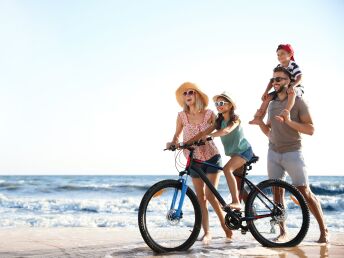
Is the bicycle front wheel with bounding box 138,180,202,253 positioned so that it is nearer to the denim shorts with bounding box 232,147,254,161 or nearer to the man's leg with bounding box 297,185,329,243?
the denim shorts with bounding box 232,147,254,161

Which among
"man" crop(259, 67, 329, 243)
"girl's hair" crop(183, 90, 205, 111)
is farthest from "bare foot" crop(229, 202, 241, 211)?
"girl's hair" crop(183, 90, 205, 111)

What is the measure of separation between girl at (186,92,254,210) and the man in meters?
0.34

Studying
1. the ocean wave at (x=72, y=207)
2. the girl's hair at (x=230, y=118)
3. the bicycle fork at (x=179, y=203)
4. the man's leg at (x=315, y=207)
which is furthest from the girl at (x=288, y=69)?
the ocean wave at (x=72, y=207)

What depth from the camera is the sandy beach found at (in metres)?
4.15

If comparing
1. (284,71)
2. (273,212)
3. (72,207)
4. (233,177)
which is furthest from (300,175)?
(72,207)

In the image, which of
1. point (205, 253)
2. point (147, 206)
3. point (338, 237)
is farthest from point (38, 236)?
point (338, 237)

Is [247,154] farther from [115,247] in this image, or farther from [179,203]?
[115,247]

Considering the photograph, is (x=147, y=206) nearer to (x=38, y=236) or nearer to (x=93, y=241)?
(x=93, y=241)

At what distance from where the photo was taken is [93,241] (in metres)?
5.27

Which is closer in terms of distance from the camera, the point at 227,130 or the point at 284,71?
the point at 227,130

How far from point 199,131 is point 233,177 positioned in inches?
28.3

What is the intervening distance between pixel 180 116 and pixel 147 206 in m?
1.36

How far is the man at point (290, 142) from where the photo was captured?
475 cm

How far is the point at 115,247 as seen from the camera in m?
4.71
